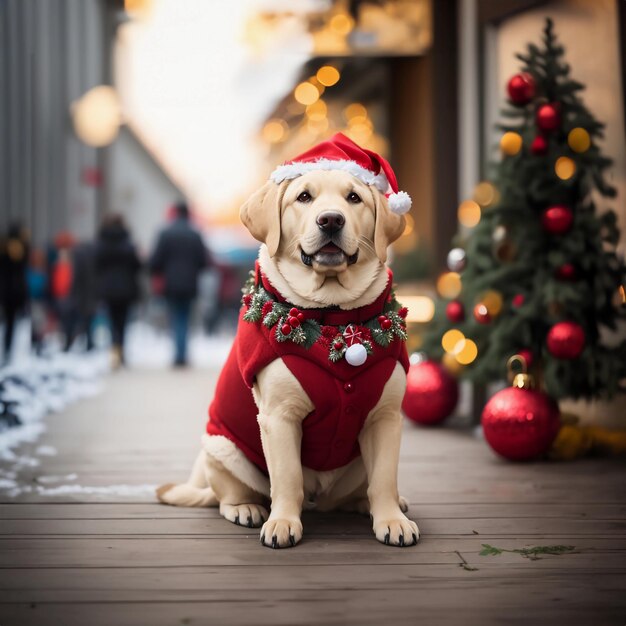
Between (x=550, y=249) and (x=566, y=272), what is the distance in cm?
22

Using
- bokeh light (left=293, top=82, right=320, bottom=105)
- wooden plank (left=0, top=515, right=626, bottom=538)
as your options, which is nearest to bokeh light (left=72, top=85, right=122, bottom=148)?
bokeh light (left=293, top=82, right=320, bottom=105)

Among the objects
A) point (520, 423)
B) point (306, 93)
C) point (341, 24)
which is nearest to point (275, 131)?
point (306, 93)

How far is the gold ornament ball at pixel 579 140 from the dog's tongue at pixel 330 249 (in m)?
2.23

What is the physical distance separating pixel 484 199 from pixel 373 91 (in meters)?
6.69

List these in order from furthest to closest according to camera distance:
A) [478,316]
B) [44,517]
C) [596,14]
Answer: [596,14] → [478,316] → [44,517]

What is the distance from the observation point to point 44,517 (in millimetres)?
2939

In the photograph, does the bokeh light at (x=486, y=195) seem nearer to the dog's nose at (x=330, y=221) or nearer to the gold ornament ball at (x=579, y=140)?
the gold ornament ball at (x=579, y=140)

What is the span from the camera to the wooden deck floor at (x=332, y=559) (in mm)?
2045

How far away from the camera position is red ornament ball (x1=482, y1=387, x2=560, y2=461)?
3.87 metres

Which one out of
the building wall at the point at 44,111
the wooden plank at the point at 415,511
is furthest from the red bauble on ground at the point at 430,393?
the building wall at the point at 44,111

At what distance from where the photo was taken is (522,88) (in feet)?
14.0

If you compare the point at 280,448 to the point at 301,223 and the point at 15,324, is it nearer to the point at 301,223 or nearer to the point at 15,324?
the point at 301,223

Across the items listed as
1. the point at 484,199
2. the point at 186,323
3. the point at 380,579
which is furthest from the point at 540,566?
the point at 186,323

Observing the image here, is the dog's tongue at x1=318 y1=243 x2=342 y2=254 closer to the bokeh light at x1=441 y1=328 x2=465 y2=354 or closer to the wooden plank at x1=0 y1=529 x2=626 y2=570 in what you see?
the wooden plank at x1=0 y1=529 x2=626 y2=570
